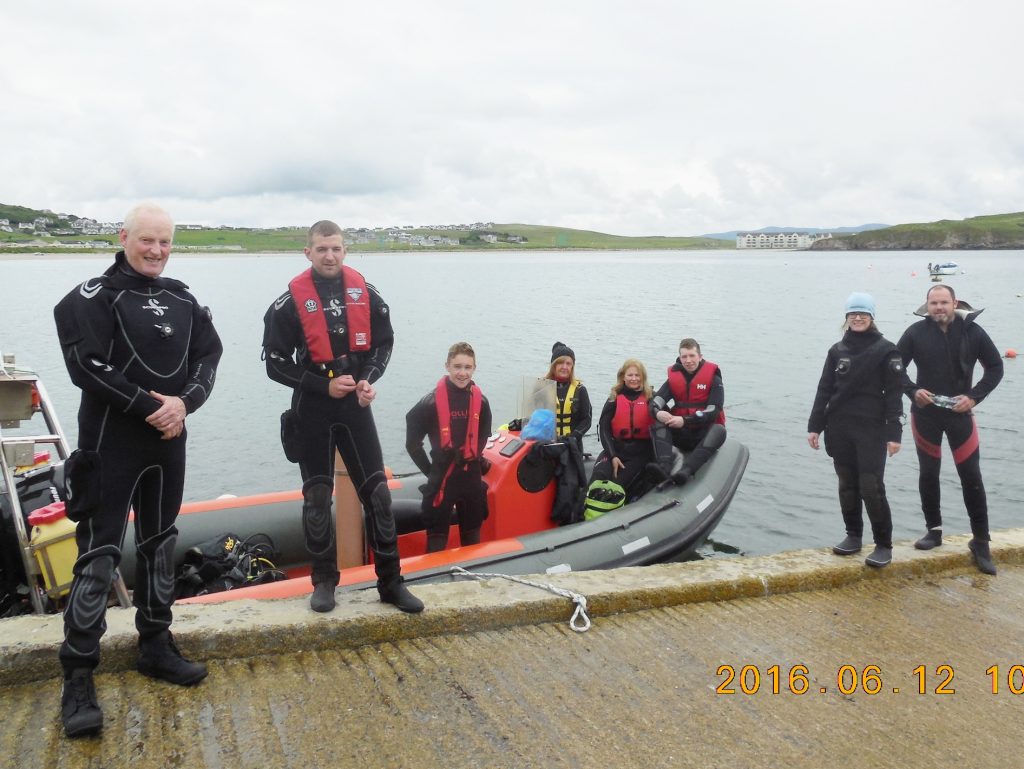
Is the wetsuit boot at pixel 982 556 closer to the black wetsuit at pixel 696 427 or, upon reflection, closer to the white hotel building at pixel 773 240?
the black wetsuit at pixel 696 427

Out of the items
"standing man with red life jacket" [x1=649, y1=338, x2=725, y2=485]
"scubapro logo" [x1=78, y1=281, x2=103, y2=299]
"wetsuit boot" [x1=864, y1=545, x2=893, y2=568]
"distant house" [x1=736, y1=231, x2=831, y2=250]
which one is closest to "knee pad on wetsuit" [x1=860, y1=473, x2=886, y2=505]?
"wetsuit boot" [x1=864, y1=545, x2=893, y2=568]

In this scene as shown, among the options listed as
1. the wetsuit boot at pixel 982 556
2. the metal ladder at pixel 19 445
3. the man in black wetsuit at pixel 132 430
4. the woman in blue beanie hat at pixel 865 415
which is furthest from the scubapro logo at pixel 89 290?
the wetsuit boot at pixel 982 556

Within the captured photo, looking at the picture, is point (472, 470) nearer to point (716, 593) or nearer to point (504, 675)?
point (716, 593)

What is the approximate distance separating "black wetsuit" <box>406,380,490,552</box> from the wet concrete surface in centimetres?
141

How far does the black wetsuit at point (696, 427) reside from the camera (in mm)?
6301

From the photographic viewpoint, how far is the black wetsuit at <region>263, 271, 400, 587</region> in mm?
3107

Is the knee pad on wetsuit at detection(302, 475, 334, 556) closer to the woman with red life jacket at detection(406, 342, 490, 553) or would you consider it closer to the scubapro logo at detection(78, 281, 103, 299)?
the scubapro logo at detection(78, 281, 103, 299)

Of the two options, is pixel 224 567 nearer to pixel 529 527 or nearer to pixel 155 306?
pixel 529 527

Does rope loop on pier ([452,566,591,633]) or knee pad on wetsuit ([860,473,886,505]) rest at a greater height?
knee pad on wetsuit ([860,473,886,505])

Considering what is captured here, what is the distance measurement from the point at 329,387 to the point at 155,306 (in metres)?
0.74

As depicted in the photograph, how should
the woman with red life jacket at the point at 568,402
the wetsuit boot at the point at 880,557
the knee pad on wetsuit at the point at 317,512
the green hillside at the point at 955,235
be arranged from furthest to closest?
the green hillside at the point at 955,235 → the woman with red life jacket at the point at 568,402 → the wetsuit boot at the point at 880,557 → the knee pad on wetsuit at the point at 317,512

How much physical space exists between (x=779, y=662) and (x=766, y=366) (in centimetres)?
1727

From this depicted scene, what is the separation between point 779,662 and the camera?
3070 millimetres

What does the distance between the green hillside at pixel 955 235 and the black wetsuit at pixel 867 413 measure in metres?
134
